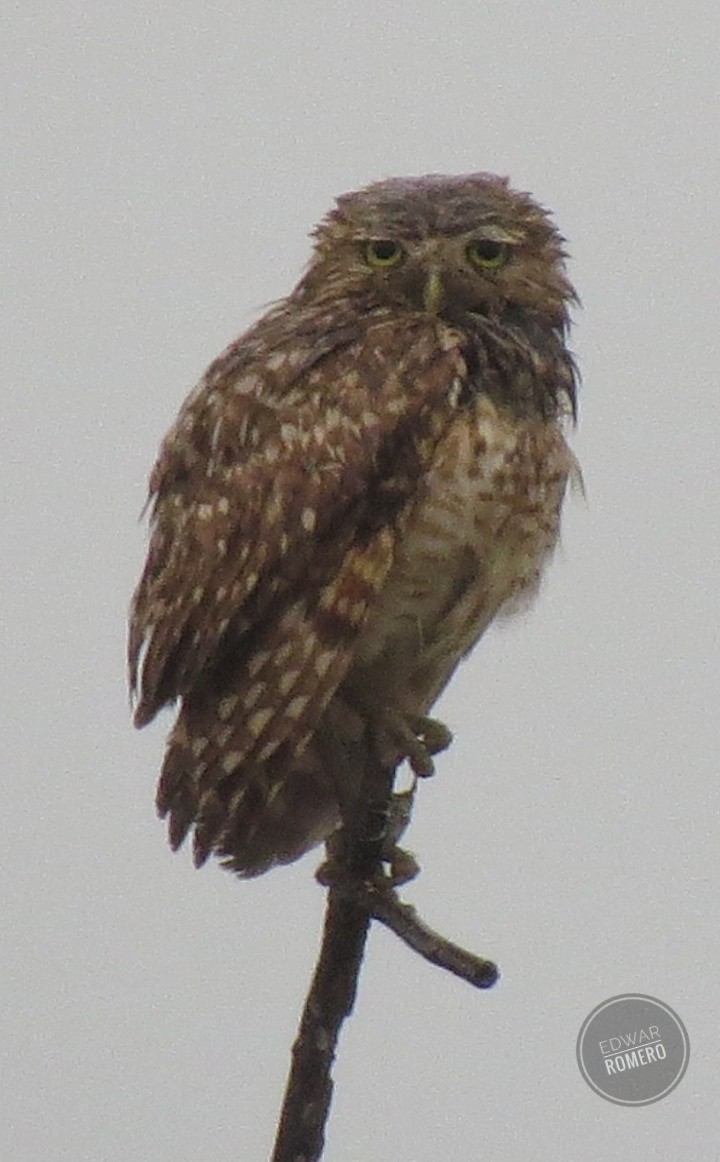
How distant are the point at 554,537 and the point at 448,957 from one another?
0.77 metres

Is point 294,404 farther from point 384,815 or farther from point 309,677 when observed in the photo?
point 384,815

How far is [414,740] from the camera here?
10.2ft

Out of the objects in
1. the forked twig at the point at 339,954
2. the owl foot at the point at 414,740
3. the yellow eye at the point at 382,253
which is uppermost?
the yellow eye at the point at 382,253

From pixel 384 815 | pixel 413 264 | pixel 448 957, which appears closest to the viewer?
pixel 448 957

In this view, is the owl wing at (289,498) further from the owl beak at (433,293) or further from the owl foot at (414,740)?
the owl foot at (414,740)

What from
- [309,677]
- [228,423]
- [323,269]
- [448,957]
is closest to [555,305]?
[323,269]

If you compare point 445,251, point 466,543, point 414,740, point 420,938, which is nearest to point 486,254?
point 445,251

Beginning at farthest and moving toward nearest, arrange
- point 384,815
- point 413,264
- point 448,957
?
1. point 413,264
2. point 384,815
3. point 448,957

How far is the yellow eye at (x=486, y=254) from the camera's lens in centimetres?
328

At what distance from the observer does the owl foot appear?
3.09 m

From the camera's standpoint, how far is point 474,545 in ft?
10.00

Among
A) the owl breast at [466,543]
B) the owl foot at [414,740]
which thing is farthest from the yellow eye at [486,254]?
the owl foot at [414,740]

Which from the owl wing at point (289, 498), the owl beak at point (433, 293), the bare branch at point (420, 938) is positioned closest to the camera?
the bare branch at point (420, 938)

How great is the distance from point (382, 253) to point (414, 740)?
31.9 inches
